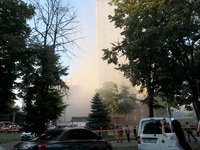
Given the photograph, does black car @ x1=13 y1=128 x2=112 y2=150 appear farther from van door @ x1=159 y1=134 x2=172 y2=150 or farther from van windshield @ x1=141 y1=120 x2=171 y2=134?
van door @ x1=159 y1=134 x2=172 y2=150

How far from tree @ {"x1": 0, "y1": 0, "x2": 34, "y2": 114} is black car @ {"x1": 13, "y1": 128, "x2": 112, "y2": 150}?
24.7ft

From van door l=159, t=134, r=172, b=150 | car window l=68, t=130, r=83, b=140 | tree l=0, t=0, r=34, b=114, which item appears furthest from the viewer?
tree l=0, t=0, r=34, b=114

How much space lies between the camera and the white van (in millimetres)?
6062

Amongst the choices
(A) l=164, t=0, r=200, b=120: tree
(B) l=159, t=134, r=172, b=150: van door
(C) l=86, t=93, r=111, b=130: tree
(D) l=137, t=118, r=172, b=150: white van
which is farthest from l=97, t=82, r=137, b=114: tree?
(B) l=159, t=134, r=172, b=150: van door

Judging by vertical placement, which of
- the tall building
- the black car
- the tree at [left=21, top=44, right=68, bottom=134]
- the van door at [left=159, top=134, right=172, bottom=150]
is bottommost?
the van door at [left=159, top=134, right=172, bottom=150]

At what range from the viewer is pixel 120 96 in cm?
4638

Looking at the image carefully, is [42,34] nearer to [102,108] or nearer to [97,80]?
[102,108]

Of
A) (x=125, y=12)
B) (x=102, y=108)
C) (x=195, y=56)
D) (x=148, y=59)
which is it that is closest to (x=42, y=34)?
(x=125, y=12)

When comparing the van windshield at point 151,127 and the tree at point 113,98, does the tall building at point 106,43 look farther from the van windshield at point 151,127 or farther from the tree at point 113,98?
the van windshield at point 151,127

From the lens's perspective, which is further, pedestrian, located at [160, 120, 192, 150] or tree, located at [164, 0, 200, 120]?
tree, located at [164, 0, 200, 120]

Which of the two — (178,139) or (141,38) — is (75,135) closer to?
(178,139)

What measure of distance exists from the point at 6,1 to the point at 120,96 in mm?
38617

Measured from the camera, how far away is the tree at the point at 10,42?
35.8ft

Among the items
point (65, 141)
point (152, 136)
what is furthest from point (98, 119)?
point (65, 141)
